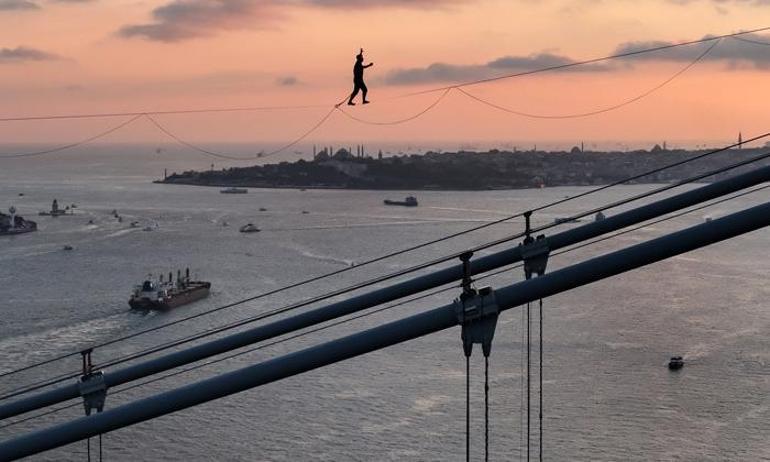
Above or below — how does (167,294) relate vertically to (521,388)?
above

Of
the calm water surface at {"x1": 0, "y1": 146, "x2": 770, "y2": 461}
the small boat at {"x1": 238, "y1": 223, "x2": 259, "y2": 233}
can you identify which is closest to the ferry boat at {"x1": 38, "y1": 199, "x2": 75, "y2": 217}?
the calm water surface at {"x1": 0, "y1": 146, "x2": 770, "y2": 461}

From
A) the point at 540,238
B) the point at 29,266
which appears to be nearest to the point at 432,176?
the point at 29,266

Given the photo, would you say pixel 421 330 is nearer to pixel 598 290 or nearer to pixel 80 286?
pixel 598 290

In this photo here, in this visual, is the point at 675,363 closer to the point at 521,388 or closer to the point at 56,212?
the point at 521,388

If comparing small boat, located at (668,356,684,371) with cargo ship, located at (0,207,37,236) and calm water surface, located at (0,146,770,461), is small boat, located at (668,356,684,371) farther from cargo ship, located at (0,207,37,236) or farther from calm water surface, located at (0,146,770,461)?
cargo ship, located at (0,207,37,236)

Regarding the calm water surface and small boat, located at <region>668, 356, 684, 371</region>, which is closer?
the calm water surface

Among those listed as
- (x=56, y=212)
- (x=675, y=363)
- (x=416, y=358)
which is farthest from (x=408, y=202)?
(x=675, y=363)
